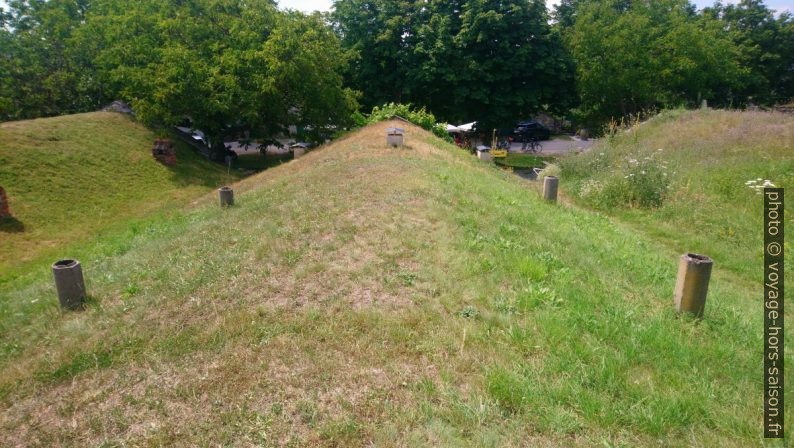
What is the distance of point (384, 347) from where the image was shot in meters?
3.79

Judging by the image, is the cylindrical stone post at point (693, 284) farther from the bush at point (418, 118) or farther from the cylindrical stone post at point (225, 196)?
→ the bush at point (418, 118)

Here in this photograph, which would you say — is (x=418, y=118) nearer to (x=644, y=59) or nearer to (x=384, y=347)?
(x=644, y=59)

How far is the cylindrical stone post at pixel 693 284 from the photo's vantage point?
4367 millimetres

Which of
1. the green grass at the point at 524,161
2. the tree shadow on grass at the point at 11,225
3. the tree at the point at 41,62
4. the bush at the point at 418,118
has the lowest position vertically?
the tree shadow on grass at the point at 11,225

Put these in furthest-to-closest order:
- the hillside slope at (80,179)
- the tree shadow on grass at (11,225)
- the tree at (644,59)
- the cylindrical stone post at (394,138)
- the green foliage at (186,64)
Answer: the tree at (644,59), the green foliage at (186,64), the cylindrical stone post at (394,138), the hillside slope at (80,179), the tree shadow on grass at (11,225)

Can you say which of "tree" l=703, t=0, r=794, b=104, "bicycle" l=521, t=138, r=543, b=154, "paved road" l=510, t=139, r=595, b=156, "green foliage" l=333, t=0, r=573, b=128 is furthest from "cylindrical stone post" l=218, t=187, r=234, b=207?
"tree" l=703, t=0, r=794, b=104

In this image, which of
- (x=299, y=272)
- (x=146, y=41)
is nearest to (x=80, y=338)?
(x=299, y=272)

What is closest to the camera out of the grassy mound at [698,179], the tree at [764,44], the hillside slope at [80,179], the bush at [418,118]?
the grassy mound at [698,179]

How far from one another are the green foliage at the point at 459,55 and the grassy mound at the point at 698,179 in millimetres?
10453

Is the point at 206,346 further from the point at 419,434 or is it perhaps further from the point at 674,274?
the point at 674,274

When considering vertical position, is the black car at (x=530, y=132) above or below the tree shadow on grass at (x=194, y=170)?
above

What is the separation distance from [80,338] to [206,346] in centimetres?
159

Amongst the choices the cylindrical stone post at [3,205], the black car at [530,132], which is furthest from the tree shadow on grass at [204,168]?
the black car at [530,132]

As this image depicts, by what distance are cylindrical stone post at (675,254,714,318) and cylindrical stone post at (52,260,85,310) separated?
6767mm
